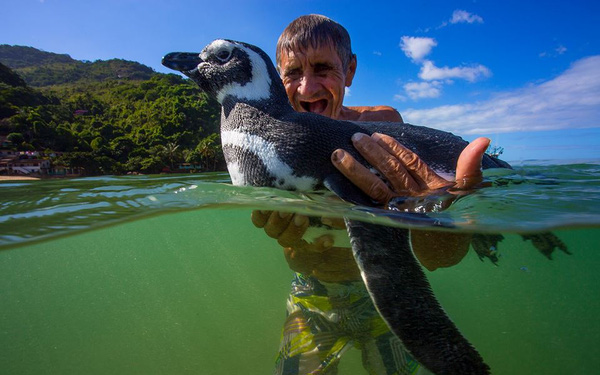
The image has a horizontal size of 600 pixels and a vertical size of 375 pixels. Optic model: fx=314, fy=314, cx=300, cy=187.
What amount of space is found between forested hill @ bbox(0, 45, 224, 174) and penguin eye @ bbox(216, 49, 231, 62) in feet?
85.8

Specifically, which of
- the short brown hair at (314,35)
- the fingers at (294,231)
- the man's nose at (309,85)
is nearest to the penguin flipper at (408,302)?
the fingers at (294,231)

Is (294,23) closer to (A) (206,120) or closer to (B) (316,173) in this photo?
(B) (316,173)

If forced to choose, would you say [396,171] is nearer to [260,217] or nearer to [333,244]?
[333,244]

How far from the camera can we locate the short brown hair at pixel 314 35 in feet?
9.83

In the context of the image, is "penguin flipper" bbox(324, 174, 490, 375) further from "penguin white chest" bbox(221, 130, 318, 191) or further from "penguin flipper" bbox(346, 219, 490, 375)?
"penguin white chest" bbox(221, 130, 318, 191)

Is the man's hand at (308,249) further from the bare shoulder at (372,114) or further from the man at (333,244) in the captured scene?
the bare shoulder at (372,114)

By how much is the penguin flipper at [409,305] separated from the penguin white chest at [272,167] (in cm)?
44

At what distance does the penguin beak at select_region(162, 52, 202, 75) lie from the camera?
2.43 metres

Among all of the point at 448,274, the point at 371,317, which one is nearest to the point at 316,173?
the point at 371,317

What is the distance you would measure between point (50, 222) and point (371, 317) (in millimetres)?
2535

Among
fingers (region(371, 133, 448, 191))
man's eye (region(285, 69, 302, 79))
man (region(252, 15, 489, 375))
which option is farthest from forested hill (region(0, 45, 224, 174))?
fingers (region(371, 133, 448, 191))

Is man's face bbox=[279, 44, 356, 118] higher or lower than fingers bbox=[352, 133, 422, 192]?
higher

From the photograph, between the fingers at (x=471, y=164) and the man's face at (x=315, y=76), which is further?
the man's face at (x=315, y=76)

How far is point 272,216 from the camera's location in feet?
7.76
